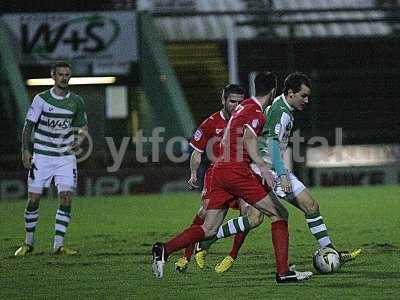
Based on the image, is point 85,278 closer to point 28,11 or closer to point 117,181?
point 117,181

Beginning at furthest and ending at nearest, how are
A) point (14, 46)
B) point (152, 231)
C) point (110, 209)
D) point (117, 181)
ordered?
point (14, 46)
point (117, 181)
point (110, 209)
point (152, 231)

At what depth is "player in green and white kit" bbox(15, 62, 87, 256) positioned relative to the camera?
Result: 12531 mm

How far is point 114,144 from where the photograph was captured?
86.3 feet

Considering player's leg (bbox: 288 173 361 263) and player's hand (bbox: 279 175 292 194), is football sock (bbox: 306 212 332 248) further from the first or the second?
player's hand (bbox: 279 175 292 194)

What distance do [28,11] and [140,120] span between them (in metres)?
4.14

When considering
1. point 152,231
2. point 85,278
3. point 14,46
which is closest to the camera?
point 85,278

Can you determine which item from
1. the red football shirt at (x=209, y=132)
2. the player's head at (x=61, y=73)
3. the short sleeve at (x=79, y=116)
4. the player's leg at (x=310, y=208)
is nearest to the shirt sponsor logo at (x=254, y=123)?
the player's leg at (x=310, y=208)

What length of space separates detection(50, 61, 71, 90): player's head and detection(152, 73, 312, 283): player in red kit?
3164mm

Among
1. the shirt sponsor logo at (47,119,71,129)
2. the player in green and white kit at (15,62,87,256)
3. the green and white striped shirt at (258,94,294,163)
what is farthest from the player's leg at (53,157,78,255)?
the green and white striped shirt at (258,94,294,163)

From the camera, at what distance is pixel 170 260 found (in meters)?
11.7

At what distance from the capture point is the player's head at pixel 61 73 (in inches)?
482

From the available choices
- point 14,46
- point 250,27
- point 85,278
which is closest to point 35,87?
point 14,46

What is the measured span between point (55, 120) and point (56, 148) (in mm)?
317

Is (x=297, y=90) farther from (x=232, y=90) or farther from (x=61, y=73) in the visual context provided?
(x=61, y=73)
